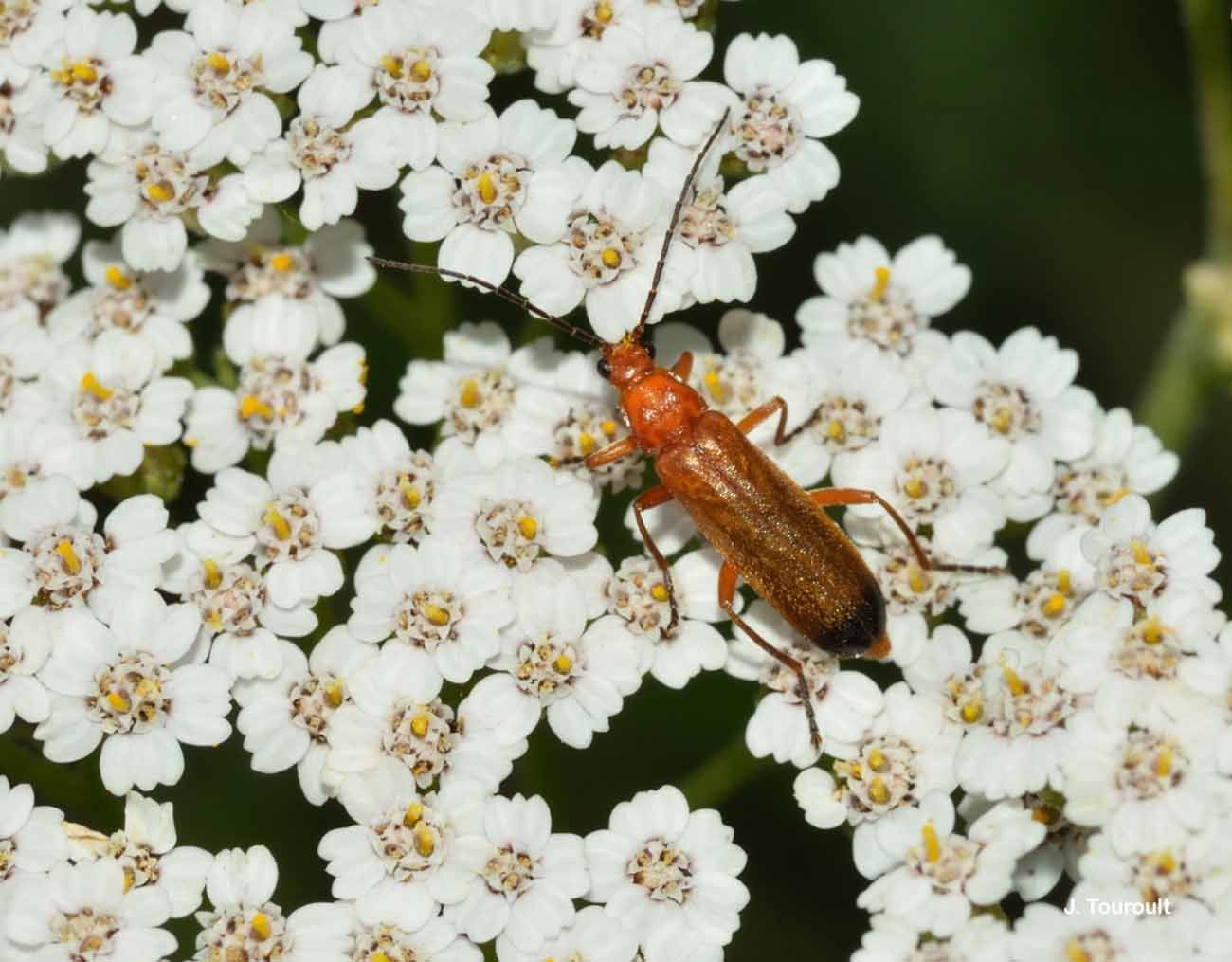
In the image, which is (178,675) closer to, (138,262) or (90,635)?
(90,635)

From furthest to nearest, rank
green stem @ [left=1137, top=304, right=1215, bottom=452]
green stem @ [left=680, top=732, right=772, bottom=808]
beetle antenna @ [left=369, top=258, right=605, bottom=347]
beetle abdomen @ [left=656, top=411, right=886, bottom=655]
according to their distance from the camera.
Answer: green stem @ [left=1137, top=304, right=1215, bottom=452] → green stem @ [left=680, top=732, right=772, bottom=808] → beetle antenna @ [left=369, top=258, right=605, bottom=347] → beetle abdomen @ [left=656, top=411, right=886, bottom=655]

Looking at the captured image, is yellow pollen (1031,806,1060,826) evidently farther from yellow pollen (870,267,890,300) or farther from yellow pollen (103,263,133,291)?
yellow pollen (103,263,133,291)

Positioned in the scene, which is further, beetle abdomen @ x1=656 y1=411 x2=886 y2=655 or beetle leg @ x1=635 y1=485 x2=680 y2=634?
beetle leg @ x1=635 y1=485 x2=680 y2=634

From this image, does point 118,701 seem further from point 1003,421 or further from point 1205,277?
point 1205,277

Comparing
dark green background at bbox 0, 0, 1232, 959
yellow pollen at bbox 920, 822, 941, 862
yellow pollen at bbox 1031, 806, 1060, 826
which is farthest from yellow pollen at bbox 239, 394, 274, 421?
yellow pollen at bbox 1031, 806, 1060, 826

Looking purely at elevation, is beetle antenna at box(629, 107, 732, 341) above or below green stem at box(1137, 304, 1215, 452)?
above

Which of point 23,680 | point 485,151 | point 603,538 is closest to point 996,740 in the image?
point 603,538

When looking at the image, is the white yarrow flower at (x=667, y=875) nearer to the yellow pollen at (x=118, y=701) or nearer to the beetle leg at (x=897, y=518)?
the beetle leg at (x=897, y=518)

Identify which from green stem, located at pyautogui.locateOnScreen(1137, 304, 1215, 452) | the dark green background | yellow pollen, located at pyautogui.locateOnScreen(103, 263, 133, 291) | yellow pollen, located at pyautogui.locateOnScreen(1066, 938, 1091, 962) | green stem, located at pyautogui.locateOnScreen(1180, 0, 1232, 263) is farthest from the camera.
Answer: the dark green background

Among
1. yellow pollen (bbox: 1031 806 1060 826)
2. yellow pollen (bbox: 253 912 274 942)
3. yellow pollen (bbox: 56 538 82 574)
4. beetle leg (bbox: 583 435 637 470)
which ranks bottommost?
yellow pollen (bbox: 1031 806 1060 826)
